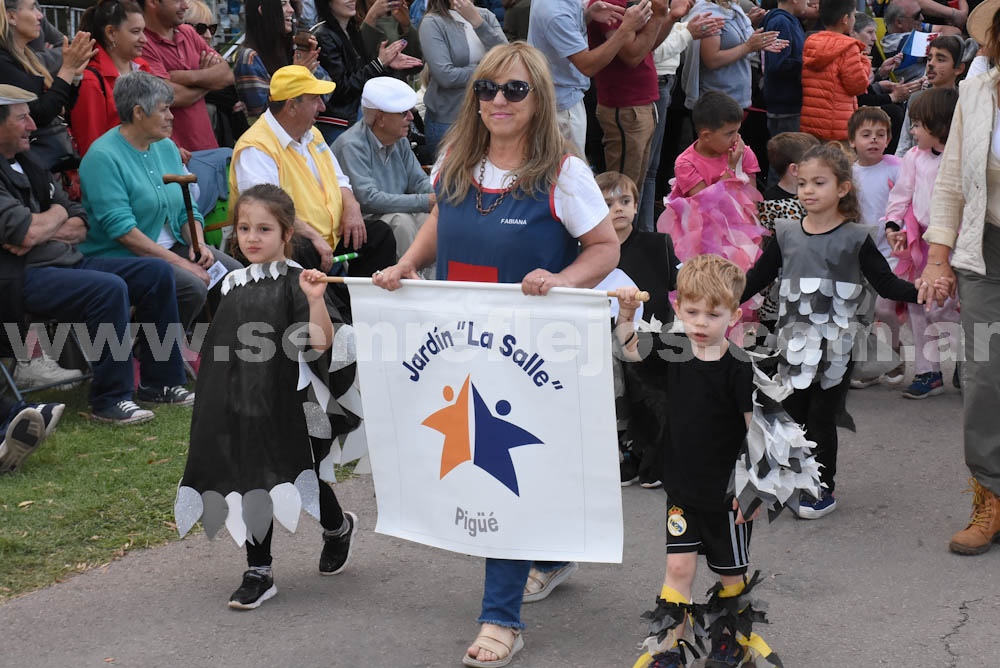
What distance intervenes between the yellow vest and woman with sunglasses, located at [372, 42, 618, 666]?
3039mm

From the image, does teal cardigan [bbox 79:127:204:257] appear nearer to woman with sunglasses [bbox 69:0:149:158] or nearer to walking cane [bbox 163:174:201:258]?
walking cane [bbox 163:174:201:258]

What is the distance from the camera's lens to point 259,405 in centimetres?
445

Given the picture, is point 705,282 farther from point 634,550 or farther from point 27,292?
point 27,292

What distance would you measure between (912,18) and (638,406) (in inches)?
412

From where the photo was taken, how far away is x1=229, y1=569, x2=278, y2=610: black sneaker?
4484 millimetres

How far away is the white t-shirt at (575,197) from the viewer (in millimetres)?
4105

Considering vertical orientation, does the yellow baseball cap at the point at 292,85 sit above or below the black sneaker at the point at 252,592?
above

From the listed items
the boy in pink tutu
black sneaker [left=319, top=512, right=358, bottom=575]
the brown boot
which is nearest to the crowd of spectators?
the boy in pink tutu

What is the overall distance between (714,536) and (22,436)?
3495 millimetres

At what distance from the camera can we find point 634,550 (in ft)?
16.8

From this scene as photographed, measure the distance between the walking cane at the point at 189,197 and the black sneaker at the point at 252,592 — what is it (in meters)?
3.32

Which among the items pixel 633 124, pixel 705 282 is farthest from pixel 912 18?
pixel 705 282

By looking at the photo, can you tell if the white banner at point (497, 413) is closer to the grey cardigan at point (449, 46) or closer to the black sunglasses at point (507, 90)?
the black sunglasses at point (507, 90)

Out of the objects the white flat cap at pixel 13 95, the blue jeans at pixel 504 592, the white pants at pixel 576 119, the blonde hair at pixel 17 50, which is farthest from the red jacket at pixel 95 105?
the blue jeans at pixel 504 592
